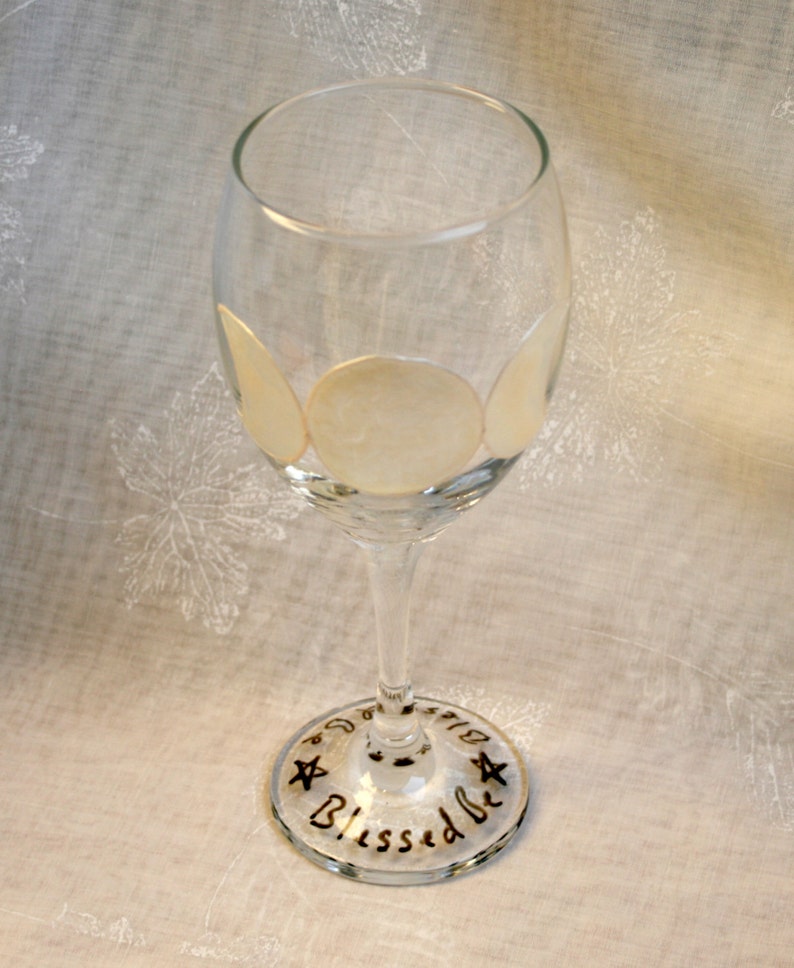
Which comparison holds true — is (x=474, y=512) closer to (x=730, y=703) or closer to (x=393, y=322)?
(x=730, y=703)

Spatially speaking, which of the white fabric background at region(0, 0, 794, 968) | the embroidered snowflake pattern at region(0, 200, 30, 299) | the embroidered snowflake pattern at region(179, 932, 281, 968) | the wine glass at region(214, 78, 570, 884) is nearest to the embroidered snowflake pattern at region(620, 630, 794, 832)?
the white fabric background at region(0, 0, 794, 968)

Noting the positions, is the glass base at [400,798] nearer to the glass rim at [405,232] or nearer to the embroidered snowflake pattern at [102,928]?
the embroidered snowflake pattern at [102,928]

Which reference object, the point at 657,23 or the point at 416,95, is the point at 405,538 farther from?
the point at 657,23

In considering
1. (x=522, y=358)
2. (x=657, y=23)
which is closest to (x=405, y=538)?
(x=522, y=358)

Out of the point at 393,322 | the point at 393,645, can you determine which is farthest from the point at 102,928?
the point at 393,322

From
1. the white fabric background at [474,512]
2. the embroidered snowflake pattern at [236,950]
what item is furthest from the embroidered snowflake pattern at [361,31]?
the embroidered snowflake pattern at [236,950]

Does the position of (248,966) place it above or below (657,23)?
below

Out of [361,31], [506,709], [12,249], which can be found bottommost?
[506,709]
